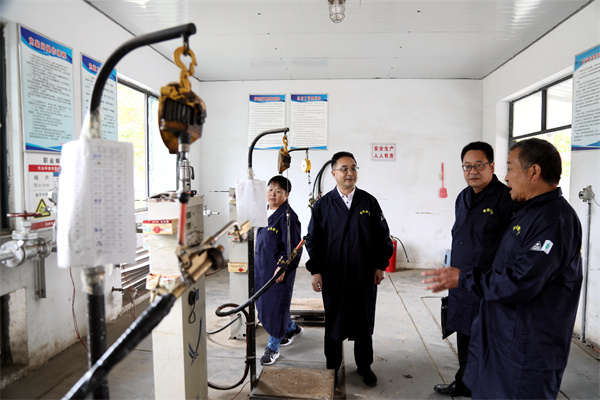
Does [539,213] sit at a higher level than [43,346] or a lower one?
higher

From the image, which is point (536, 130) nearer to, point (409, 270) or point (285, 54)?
point (409, 270)

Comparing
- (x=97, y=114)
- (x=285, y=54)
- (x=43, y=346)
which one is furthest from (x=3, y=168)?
(x=285, y=54)

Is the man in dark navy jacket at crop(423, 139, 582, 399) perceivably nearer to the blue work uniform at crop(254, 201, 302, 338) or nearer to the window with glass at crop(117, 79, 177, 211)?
the blue work uniform at crop(254, 201, 302, 338)

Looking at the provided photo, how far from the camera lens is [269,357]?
2471mm

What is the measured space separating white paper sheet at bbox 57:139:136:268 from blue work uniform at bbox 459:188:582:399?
134cm

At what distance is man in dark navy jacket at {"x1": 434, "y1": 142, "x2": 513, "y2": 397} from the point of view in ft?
6.33

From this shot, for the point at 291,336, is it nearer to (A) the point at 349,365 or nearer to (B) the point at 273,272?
(A) the point at 349,365

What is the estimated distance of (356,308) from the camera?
222 centimetres

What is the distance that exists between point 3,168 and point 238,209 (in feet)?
5.41

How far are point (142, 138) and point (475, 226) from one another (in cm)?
335

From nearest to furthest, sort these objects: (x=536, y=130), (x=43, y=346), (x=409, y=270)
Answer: (x=43, y=346) → (x=536, y=130) → (x=409, y=270)

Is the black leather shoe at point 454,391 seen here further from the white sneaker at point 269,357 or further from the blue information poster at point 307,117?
the blue information poster at point 307,117

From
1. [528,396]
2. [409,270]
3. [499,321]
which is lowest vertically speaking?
[409,270]

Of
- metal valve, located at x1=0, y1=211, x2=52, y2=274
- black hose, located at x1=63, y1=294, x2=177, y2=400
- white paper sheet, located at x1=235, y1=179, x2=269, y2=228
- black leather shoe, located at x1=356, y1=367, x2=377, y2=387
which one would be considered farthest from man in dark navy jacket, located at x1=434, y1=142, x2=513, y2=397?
metal valve, located at x1=0, y1=211, x2=52, y2=274
